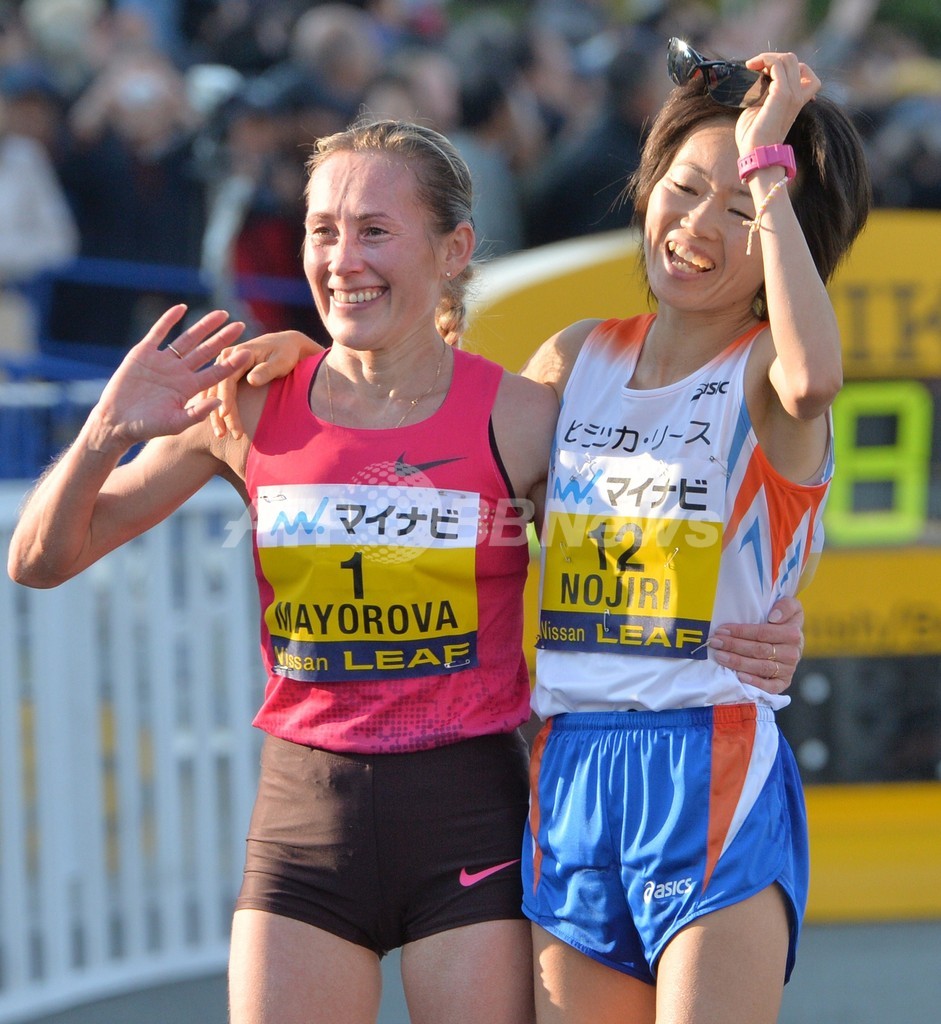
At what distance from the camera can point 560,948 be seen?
2361mm

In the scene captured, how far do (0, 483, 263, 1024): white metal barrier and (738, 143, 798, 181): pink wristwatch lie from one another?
237 centimetres

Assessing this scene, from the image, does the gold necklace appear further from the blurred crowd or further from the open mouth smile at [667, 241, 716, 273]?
the blurred crowd

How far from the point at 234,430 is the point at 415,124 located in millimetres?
638

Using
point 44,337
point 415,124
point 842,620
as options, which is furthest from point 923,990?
point 44,337

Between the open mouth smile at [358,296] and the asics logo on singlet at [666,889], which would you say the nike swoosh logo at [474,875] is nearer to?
the asics logo on singlet at [666,889]

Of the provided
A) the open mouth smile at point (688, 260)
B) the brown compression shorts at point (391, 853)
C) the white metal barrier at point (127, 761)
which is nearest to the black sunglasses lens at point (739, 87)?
the open mouth smile at point (688, 260)

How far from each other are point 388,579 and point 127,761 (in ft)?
6.71

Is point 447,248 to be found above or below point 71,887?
above

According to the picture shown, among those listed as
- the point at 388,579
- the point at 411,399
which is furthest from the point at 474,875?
the point at 411,399

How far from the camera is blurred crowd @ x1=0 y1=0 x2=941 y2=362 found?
278 inches

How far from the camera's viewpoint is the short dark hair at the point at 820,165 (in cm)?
242

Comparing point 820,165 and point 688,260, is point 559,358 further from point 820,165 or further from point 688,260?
point 820,165

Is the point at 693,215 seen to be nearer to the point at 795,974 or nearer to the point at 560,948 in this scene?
the point at 560,948

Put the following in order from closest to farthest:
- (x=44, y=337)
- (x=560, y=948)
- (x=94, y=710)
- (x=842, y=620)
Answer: (x=560, y=948)
(x=94, y=710)
(x=842, y=620)
(x=44, y=337)
